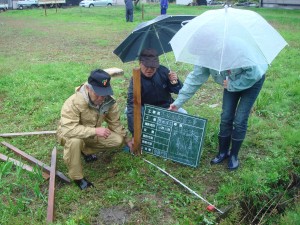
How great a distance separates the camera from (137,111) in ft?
13.3

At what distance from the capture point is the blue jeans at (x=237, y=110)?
12.1 feet

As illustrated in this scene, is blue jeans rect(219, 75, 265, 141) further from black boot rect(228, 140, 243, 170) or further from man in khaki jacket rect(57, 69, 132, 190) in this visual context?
man in khaki jacket rect(57, 69, 132, 190)

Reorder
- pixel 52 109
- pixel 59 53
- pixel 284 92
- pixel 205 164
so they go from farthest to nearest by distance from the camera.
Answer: pixel 59 53 → pixel 284 92 → pixel 52 109 → pixel 205 164

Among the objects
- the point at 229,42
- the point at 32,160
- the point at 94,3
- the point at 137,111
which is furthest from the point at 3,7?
the point at 229,42

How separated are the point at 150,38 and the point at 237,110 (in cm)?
147

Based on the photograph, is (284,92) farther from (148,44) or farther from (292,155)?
(148,44)

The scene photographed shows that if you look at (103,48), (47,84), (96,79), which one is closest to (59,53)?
(103,48)

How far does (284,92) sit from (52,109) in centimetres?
436

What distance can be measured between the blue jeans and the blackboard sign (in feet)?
0.99

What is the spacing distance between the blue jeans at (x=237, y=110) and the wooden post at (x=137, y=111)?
3.22 feet

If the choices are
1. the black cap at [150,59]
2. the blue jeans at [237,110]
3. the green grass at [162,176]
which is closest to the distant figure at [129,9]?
the green grass at [162,176]

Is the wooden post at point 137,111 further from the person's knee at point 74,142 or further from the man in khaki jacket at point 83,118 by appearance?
the person's knee at point 74,142

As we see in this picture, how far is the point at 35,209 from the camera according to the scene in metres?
3.51

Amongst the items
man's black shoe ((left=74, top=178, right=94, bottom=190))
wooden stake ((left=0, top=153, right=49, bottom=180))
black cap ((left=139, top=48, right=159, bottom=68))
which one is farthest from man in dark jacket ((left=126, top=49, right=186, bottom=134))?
wooden stake ((left=0, top=153, right=49, bottom=180))
